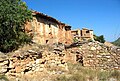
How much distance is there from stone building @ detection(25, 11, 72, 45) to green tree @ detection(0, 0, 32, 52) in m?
4.79

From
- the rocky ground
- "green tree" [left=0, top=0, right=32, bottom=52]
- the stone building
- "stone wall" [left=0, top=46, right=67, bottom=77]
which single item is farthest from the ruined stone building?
"stone wall" [left=0, top=46, right=67, bottom=77]

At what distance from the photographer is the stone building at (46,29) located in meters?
20.3

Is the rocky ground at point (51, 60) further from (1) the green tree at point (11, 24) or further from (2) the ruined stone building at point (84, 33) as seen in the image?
(2) the ruined stone building at point (84, 33)

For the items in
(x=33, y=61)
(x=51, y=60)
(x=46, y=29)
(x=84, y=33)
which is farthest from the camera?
(x=84, y=33)

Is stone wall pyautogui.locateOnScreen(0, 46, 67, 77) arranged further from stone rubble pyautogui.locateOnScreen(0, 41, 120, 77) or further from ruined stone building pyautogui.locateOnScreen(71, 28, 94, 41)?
ruined stone building pyautogui.locateOnScreen(71, 28, 94, 41)

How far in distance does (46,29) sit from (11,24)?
10974mm

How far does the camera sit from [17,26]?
508 inches

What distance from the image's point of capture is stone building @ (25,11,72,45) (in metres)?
20.3

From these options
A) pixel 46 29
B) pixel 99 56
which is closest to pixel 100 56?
pixel 99 56

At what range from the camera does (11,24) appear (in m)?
12.4

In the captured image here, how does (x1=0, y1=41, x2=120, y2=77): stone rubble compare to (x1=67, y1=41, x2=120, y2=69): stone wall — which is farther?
(x1=67, y1=41, x2=120, y2=69): stone wall

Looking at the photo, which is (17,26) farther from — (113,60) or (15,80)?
(113,60)

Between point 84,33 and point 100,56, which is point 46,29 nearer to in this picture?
point 100,56

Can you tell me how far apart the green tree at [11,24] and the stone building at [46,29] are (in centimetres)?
479
